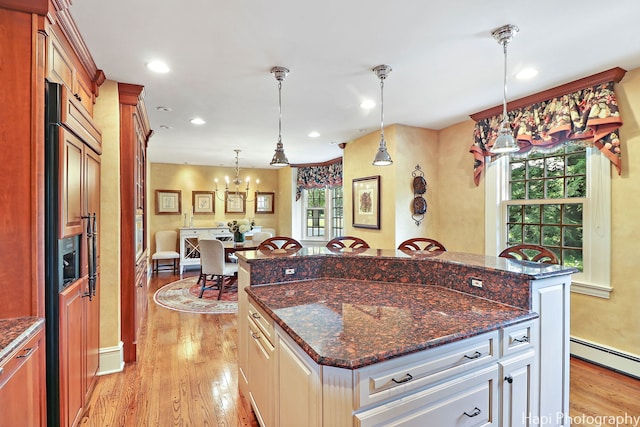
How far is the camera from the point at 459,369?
51.3 inches

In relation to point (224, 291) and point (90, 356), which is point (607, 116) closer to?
point (90, 356)

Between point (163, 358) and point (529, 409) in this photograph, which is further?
point (163, 358)

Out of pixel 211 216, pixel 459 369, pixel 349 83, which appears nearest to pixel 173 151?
pixel 211 216

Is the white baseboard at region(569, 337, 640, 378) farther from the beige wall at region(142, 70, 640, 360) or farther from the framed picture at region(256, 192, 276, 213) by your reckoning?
the framed picture at region(256, 192, 276, 213)

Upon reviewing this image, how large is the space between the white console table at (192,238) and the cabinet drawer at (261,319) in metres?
5.31

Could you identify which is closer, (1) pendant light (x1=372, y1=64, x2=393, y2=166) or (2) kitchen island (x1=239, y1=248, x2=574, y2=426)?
(2) kitchen island (x1=239, y1=248, x2=574, y2=426)

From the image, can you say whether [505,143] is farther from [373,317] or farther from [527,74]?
[373,317]

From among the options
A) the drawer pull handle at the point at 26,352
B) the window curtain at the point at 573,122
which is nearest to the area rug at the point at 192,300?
the drawer pull handle at the point at 26,352

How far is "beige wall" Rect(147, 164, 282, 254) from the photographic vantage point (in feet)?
23.2

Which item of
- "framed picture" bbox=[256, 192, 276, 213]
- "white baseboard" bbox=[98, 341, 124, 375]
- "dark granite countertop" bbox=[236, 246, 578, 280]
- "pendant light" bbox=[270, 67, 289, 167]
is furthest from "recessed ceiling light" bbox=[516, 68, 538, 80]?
"framed picture" bbox=[256, 192, 276, 213]

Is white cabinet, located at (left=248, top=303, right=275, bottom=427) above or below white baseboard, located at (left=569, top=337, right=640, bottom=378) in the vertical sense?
above

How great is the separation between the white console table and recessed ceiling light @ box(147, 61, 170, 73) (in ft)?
16.0

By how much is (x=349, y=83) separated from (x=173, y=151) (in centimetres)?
422

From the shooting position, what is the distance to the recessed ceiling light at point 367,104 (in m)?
3.26
